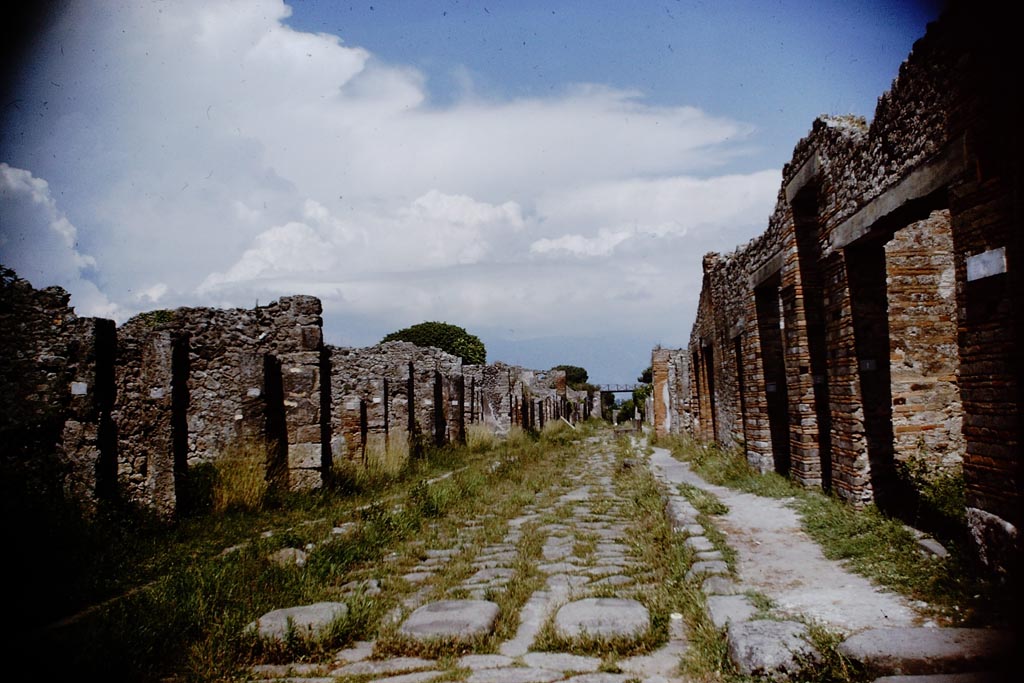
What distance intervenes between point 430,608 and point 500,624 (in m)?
0.58

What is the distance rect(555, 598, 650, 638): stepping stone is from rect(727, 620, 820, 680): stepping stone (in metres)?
0.65

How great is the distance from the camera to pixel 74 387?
7000 millimetres

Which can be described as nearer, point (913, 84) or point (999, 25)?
point (999, 25)

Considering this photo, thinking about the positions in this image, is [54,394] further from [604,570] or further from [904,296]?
[904,296]

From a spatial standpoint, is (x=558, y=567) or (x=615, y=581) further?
(x=558, y=567)

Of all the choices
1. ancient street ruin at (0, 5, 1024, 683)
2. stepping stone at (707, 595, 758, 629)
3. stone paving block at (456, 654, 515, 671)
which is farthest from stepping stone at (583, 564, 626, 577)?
stone paving block at (456, 654, 515, 671)

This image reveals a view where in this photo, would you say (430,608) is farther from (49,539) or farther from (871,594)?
(49,539)

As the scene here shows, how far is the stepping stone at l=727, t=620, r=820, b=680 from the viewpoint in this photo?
3.25 metres

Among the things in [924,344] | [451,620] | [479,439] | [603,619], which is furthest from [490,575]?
[479,439]

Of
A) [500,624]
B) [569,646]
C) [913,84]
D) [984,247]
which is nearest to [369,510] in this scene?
[500,624]

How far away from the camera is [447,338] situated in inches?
2270

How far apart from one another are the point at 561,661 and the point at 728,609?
1.25m

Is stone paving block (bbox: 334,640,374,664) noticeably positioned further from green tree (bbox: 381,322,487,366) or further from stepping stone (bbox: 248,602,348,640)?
green tree (bbox: 381,322,487,366)

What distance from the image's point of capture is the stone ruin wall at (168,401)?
22.4 ft
